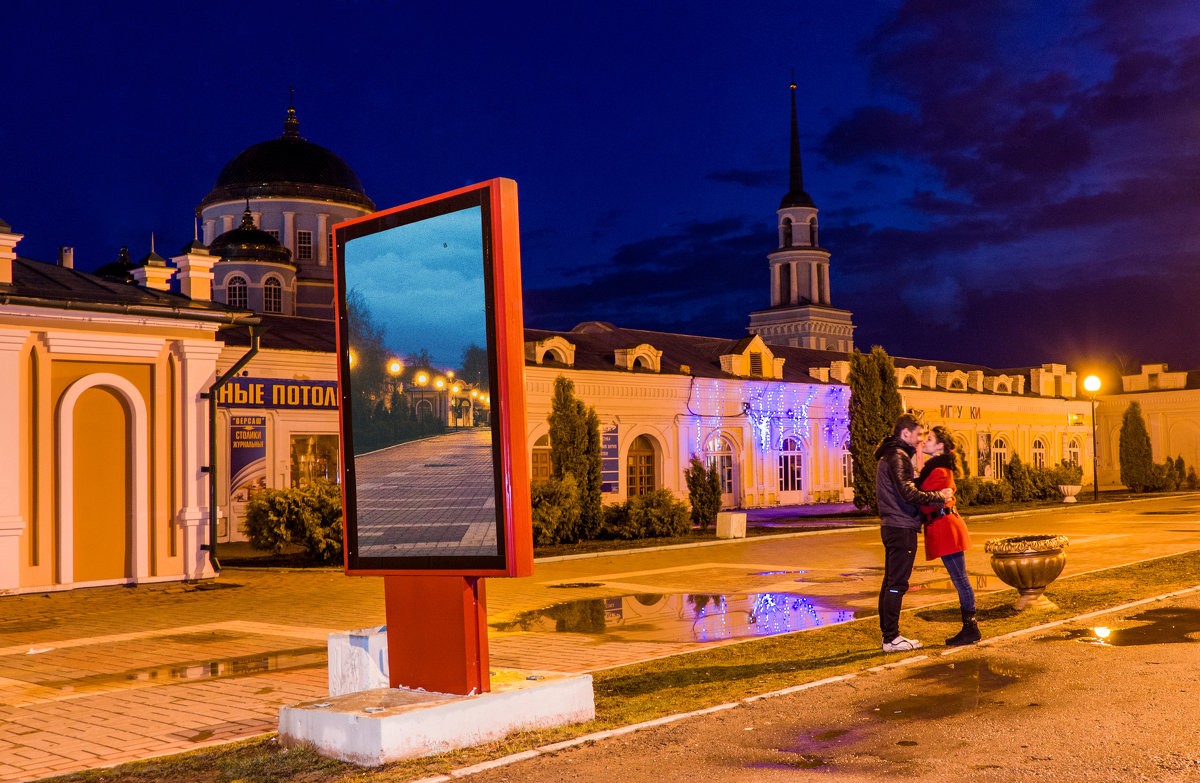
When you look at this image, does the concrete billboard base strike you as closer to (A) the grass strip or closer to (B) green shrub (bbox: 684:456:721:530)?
(A) the grass strip

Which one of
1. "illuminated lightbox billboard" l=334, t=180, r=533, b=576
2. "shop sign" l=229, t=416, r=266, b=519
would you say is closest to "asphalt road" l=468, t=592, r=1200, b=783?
"illuminated lightbox billboard" l=334, t=180, r=533, b=576

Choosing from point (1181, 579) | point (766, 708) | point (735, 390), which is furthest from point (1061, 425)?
point (766, 708)

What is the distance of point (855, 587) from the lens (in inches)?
557

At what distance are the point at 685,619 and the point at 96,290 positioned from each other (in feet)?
34.9

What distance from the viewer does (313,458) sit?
2686 cm

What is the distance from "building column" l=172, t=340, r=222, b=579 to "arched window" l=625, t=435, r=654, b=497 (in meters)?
18.7

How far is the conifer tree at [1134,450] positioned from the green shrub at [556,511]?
36.2 m

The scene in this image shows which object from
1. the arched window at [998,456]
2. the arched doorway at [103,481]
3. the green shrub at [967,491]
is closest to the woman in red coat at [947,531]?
the arched doorway at [103,481]

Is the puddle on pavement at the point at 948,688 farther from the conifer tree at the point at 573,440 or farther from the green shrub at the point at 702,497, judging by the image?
the green shrub at the point at 702,497

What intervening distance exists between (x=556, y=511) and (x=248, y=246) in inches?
844

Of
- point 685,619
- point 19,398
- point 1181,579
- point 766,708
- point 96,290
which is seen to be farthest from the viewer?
point 96,290

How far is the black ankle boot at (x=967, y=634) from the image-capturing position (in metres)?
8.71

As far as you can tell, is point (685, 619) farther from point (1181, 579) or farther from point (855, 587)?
point (1181, 579)

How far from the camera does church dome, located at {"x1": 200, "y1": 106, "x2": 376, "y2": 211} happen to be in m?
42.7
